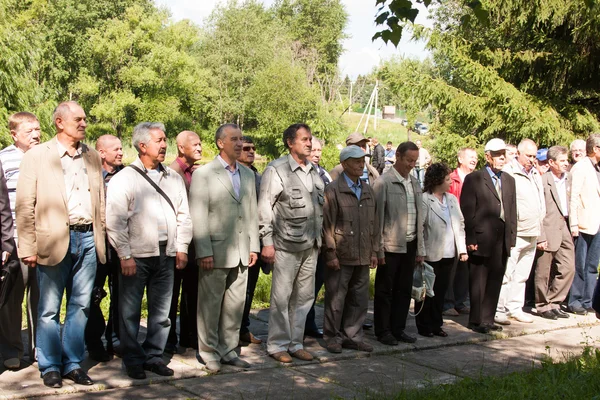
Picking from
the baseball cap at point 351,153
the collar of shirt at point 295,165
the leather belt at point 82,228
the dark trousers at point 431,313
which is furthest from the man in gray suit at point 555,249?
the leather belt at point 82,228

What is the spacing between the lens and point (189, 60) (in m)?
64.2

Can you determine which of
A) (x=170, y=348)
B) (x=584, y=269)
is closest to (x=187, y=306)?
(x=170, y=348)

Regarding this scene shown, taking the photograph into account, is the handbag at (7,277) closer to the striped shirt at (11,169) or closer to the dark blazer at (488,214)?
the striped shirt at (11,169)

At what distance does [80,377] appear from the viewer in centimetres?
611

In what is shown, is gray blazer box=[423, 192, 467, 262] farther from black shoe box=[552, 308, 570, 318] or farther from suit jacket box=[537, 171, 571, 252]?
black shoe box=[552, 308, 570, 318]

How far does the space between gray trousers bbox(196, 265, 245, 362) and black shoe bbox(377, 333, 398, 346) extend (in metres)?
1.80

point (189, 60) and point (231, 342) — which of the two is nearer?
point (231, 342)

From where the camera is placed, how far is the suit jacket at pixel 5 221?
6301mm

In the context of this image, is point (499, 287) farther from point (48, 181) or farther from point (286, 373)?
point (48, 181)

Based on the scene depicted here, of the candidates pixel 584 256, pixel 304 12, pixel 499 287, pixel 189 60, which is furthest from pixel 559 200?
pixel 304 12

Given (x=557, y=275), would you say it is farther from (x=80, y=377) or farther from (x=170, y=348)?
(x=80, y=377)

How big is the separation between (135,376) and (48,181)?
1804 millimetres

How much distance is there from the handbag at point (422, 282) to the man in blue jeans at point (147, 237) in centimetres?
274

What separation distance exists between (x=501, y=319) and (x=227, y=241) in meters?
4.13
